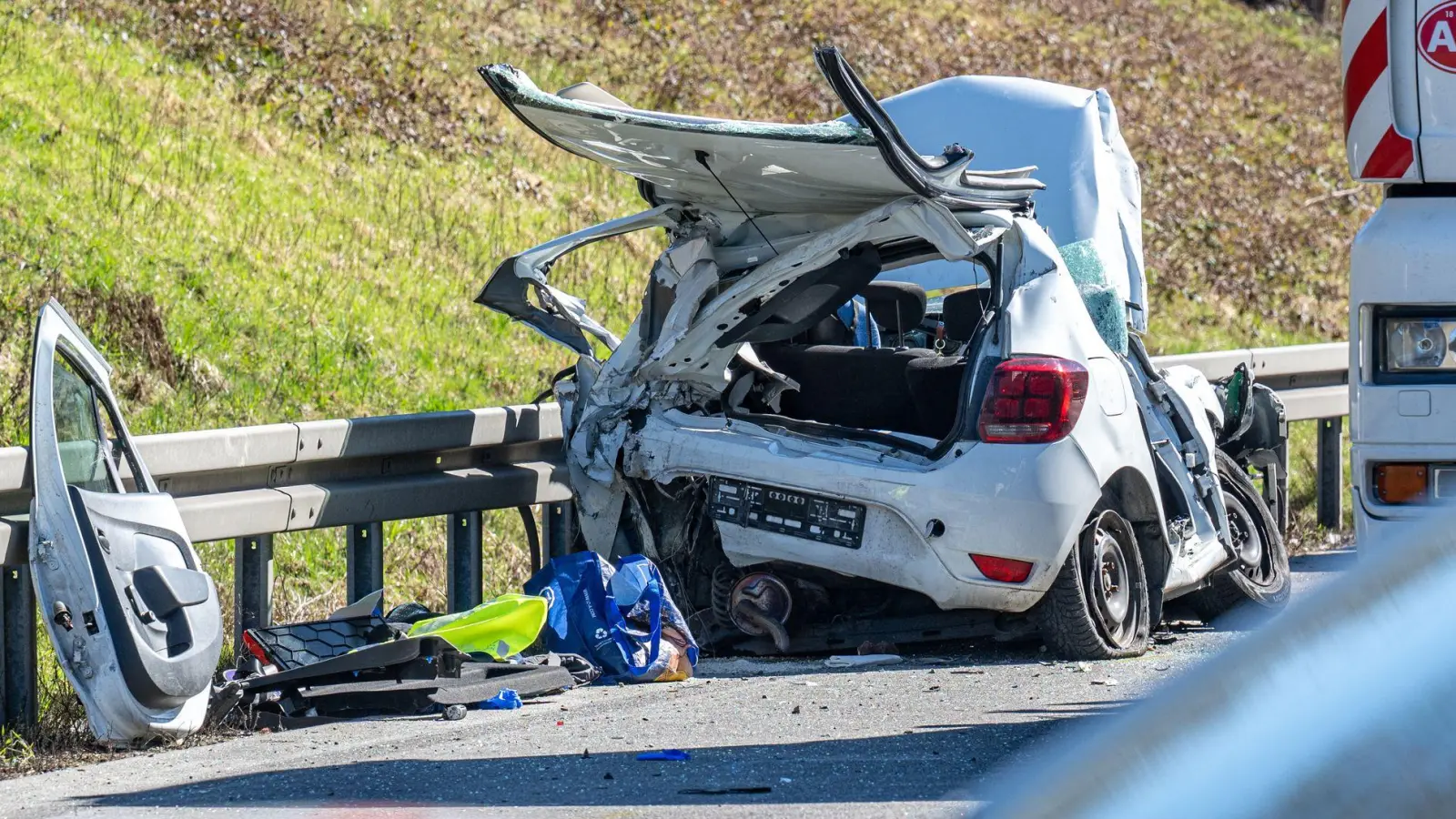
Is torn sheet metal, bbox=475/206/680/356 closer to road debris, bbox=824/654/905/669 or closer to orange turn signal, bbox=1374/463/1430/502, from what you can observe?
road debris, bbox=824/654/905/669

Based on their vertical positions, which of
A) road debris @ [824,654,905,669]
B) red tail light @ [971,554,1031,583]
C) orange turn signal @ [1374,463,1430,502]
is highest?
orange turn signal @ [1374,463,1430,502]

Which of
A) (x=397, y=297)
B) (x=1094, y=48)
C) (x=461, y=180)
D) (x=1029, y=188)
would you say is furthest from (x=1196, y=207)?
(x=1029, y=188)

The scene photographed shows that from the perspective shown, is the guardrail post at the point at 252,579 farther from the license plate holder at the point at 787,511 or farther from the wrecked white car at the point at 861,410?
the license plate holder at the point at 787,511

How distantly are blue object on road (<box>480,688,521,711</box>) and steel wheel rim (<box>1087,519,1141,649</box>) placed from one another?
7.29 ft

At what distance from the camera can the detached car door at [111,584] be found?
5461 mm

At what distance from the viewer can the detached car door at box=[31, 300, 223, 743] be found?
546 cm

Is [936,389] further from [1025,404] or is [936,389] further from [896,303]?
[896,303]

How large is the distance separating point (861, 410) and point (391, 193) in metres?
7.75

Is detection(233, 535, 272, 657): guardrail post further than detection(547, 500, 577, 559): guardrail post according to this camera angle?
No

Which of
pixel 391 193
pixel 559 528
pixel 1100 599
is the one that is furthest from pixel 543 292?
pixel 391 193

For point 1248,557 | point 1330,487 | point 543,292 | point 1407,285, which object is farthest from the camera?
point 1330,487

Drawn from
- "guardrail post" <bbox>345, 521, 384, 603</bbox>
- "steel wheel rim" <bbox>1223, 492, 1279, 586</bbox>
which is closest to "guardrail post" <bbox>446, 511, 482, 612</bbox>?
"guardrail post" <bbox>345, 521, 384, 603</bbox>

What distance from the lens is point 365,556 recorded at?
23.8ft

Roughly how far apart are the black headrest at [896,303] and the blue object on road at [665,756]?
3109 millimetres
